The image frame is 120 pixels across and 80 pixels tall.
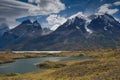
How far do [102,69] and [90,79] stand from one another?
60.4ft

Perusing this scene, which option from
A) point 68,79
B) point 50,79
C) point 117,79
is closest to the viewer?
point 117,79

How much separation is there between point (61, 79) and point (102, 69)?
1784cm

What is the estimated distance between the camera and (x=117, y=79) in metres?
66.4

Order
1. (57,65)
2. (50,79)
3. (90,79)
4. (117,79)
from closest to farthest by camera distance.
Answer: (117,79), (90,79), (50,79), (57,65)

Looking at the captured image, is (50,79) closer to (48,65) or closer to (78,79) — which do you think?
(78,79)

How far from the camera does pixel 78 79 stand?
2997 inches

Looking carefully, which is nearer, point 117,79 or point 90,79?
point 117,79

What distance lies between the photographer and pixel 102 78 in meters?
70.5

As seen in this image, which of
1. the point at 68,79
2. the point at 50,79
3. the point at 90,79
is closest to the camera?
the point at 90,79

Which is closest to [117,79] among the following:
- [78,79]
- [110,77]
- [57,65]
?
[110,77]

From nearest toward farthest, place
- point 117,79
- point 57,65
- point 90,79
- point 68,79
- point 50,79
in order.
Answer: point 117,79 → point 90,79 → point 68,79 → point 50,79 → point 57,65

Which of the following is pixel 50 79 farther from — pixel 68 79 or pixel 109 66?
pixel 109 66

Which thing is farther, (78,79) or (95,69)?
(95,69)

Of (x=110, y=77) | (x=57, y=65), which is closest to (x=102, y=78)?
(x=110, y=77)
